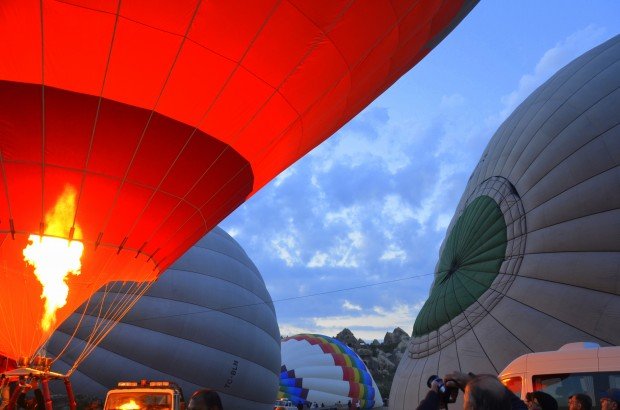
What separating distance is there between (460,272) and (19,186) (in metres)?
7.74

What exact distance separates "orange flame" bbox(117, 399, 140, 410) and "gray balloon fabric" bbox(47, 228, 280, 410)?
24.7 ft

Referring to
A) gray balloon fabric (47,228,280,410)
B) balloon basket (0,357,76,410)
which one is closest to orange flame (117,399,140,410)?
balloon basket (0,357,76,410)

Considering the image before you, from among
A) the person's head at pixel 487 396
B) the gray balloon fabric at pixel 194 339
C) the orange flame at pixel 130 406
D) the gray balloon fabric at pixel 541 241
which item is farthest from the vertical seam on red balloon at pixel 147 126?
the gray balloon fabric at pixel 194 339

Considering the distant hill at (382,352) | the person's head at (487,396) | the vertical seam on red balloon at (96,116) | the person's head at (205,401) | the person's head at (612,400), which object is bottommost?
the person's head at (205,401)

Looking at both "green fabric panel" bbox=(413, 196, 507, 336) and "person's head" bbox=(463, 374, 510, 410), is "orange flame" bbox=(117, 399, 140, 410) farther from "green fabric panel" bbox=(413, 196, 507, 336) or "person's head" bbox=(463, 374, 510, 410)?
"green fabric panel" bbox=(413, 196, 507, 336)

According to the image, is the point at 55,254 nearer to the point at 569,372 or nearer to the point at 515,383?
the point at 515,383

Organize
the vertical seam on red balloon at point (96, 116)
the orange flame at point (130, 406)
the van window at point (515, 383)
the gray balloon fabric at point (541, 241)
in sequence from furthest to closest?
the gray balloon fabric at point (541, 241)
the van window at point (515, 383)
the vertical seam on red balloon at point (96, 116)
the orange flame at point (130, 406)

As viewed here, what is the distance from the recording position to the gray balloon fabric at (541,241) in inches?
324

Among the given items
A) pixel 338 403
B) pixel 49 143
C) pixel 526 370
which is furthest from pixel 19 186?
pixel 338 403

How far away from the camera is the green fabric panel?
32.3ft

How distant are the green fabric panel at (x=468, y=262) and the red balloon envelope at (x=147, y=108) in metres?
4.15

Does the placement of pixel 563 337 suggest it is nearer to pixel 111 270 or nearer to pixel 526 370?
pixel 526 370

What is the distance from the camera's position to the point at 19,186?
5.93m

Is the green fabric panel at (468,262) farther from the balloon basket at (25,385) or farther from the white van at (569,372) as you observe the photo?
the balloon basket at (25,385)
